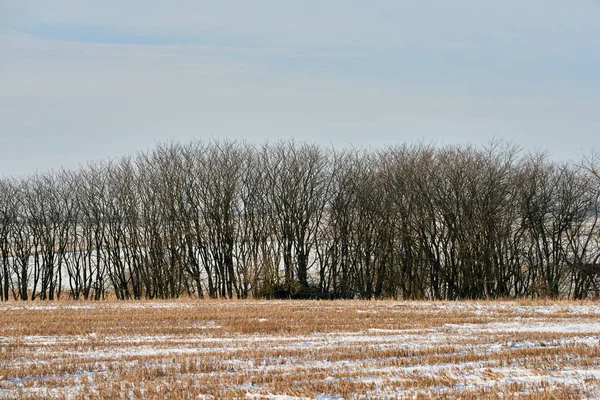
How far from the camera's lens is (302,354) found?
14.0m

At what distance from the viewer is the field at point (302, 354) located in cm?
1026

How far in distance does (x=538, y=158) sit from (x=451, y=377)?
140 ft

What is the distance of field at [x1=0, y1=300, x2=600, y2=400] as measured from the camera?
33.7 ft

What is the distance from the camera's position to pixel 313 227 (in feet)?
174

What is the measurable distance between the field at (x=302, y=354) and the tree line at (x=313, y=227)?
79.0 feet

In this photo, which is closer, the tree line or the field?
the field

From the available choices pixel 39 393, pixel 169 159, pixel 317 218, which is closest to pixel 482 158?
pixel 317 218

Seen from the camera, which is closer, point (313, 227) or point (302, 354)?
point (302, 354)

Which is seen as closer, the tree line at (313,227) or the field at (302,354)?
the field at (302,354)

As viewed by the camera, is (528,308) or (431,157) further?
(431,157)

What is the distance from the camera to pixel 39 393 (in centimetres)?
1006

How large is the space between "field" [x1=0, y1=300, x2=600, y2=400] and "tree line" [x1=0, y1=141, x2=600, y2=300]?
2407cm

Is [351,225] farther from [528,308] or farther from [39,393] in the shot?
[39,393]

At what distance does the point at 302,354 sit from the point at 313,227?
1532 inches
